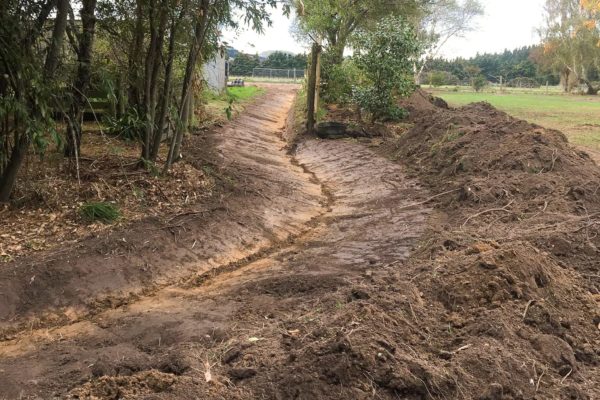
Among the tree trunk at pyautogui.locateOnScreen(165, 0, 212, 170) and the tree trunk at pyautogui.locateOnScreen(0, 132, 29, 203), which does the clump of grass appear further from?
the tree trunk at pyautogui.locateOnScreen(165, 0, 212, 170)

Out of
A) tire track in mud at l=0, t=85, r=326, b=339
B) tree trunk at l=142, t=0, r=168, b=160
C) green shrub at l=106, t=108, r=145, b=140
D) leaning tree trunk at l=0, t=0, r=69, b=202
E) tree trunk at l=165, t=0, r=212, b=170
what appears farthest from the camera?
green shrub at l=106, t=108, r=145, b=140

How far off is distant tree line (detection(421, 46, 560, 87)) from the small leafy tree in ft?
146

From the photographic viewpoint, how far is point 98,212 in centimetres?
727

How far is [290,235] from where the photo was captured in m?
8.93

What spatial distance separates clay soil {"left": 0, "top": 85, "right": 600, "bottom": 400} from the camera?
3.68 metres

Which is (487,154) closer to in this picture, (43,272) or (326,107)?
(43,272)

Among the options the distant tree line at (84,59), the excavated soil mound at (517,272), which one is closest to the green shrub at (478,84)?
the excavated soil mound at (517,272)

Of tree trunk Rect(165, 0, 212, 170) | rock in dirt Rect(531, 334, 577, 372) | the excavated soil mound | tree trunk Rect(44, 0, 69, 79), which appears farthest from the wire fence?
rock in dirt Rect(531, 334, 577, 372)

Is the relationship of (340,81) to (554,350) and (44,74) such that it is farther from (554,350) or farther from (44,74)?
(554,350)

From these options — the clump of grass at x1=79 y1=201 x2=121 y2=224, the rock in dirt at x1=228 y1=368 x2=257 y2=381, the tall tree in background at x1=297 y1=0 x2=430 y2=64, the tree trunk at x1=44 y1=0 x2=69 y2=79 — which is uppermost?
the tall tree in background at x1=297 y1=0 x2=430 y2=64

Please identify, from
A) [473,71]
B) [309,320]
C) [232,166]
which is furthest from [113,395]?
[473,71]

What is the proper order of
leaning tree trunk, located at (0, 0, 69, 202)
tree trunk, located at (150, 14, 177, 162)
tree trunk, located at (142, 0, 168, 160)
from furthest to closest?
tree trunk, located at (150, 14, 177, 162) → tree trunk, located at (142, 0, 168, 160) → leaning tree trunk, located at (0, 0, 69, 202)

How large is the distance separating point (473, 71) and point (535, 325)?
80435mm

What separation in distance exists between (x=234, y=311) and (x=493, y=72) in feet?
320
